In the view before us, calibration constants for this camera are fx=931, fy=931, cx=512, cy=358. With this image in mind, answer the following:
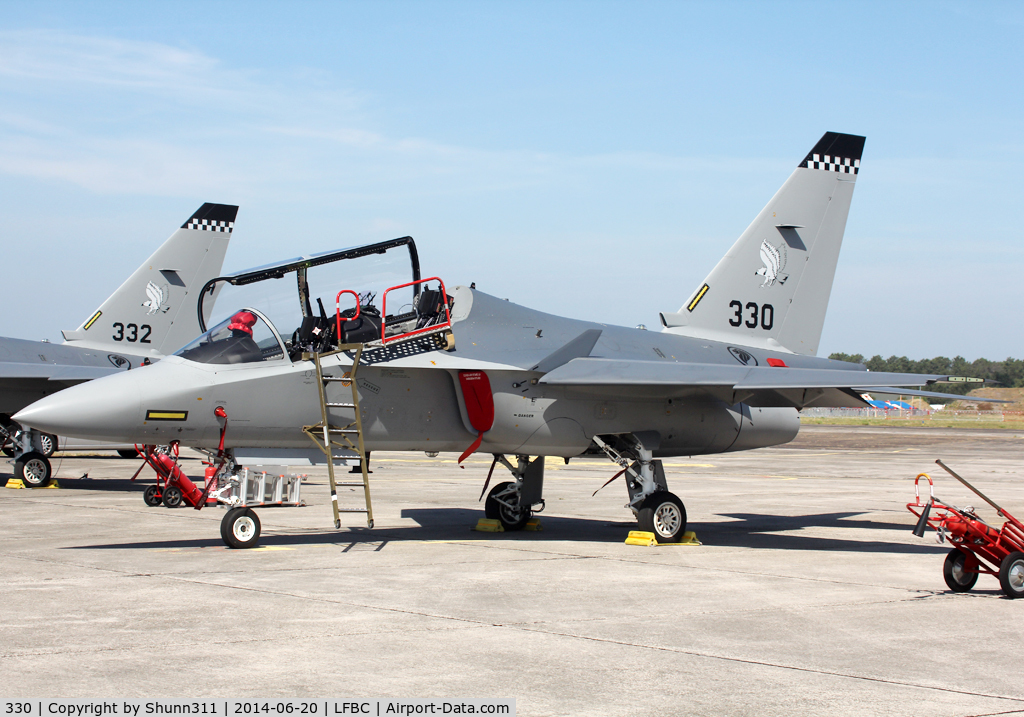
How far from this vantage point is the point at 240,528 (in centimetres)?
1009

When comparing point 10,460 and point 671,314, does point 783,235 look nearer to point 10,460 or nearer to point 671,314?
point 671,314

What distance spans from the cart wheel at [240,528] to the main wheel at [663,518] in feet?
14.9

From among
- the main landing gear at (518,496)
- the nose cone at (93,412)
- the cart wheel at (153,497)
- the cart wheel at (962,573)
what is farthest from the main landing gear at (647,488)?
the cart wheel at (153,497)

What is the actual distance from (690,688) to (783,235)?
10510 millimetres

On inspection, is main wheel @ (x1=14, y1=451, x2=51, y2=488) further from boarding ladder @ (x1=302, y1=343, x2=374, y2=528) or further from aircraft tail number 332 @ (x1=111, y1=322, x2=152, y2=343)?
boarding ladder @ (x1=302, y1=343, x2=374, y2=528)

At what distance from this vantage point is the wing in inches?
417

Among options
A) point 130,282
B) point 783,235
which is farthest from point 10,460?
point 783,235

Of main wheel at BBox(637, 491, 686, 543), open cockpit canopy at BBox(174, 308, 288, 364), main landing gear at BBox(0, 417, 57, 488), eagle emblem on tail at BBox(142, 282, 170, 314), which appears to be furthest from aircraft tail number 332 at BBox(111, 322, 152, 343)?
main wheel at BBox(637, 491, 686, 543)

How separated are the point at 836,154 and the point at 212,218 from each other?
1565cm

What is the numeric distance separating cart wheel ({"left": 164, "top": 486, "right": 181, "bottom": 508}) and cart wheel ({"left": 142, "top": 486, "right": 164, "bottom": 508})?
0.26 m

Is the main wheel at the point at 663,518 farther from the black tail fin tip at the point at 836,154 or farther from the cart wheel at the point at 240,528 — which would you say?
the black tail fin tip at the point at 836,154

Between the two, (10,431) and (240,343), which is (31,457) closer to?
(10,431)

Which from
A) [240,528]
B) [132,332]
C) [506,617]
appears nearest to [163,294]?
[132,332]

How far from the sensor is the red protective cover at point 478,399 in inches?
427
